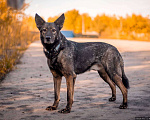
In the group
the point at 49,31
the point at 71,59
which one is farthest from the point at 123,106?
the point at 49,31

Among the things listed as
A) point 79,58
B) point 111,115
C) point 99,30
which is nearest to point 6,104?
point 79,58

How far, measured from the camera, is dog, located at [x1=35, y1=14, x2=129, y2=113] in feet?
14.9

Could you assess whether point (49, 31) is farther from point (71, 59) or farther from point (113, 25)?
point (113, 25)

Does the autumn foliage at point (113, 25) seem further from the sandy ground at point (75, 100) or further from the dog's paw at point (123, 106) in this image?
the dog's paw at point (123, 106)

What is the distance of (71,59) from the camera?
4.70 metres

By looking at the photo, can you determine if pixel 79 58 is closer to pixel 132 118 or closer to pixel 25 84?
pixel 132 118

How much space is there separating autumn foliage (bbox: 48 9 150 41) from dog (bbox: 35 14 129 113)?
35.5 metres

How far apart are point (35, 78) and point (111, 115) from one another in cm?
472

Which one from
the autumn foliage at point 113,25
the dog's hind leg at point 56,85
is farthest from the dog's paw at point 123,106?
the autumn foliage at point 113,25

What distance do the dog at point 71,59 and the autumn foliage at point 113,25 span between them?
3549 cm

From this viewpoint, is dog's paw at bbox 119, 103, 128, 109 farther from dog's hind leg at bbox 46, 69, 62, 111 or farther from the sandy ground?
dog's hind leg at bbox 46, 69, 62, 111

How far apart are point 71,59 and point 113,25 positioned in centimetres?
9018

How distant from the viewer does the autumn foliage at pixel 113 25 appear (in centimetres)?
6512

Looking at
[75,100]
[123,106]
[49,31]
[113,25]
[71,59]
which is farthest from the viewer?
[113,25]
